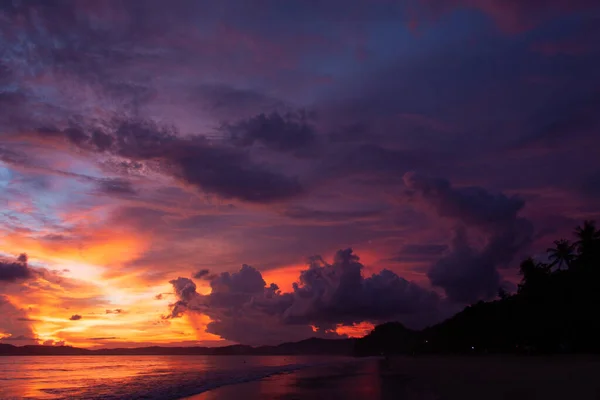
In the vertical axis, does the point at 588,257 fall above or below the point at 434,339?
above

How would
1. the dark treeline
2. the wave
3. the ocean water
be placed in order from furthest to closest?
the dark treeline, the ocean water, the wave

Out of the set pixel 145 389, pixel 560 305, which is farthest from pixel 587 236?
pixel 145 389

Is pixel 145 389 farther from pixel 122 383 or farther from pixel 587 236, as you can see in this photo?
pixel 587 236

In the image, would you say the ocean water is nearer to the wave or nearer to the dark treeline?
the wave

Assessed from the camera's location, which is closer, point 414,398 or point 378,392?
point 414,398

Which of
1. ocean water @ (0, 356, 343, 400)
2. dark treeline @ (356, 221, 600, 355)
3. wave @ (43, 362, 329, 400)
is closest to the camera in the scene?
wave @ (43, 362, 329, 400)

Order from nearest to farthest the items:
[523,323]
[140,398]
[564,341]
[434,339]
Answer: [140,398] < [564,341] < [523,323] < [434,339]

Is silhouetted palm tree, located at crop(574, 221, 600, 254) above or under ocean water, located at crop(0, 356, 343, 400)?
above

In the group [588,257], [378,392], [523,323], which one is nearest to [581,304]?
[588,257]

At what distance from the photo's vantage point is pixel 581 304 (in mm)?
65062

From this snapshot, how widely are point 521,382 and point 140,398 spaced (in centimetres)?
3005

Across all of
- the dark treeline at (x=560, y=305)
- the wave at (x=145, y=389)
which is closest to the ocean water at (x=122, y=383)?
the wave at (x=145, y=389)

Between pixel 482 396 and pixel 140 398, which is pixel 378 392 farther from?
pixel 140 398

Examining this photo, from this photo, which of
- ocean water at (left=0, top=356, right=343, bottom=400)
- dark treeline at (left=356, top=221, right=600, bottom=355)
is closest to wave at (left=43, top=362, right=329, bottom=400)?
ocean water at (left=0, top=356, right=343, bottom=400)
